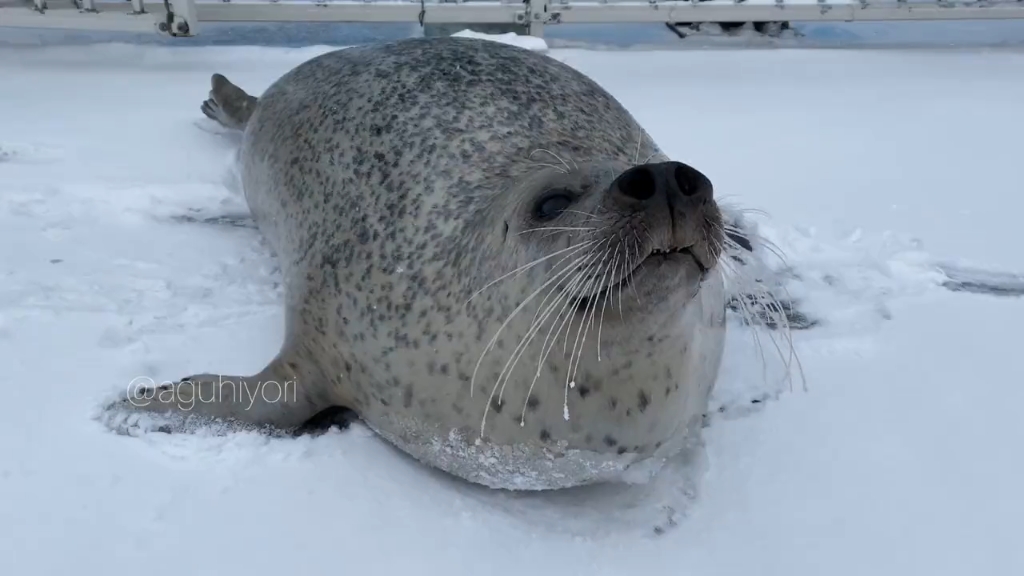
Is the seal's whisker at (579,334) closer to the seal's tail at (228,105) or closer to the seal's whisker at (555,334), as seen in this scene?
the seal's whisker at (555,334)

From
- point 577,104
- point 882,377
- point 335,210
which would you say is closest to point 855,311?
point 882,377

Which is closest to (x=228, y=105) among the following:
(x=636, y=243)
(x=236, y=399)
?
(x=236, y=399)

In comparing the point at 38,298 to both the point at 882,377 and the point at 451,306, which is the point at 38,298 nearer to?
the point at 451,306

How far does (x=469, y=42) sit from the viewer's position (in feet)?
10.2

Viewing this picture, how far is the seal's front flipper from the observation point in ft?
7.29

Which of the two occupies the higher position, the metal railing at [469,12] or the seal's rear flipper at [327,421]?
the metal railing at [469,12]

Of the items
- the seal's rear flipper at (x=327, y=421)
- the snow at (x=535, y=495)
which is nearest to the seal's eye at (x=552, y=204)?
the snow at (x=535, y=495)

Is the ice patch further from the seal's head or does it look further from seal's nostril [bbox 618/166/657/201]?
seal's nostril [bbox 618/166/657/201]

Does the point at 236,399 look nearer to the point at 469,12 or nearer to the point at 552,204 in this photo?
the point at 552,204

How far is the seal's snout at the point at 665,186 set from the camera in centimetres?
149

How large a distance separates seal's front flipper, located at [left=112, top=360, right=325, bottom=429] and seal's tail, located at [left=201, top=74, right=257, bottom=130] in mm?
1858

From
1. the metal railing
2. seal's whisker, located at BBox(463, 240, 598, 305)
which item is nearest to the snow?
seal's whisker, located at BBox(463, 240, 598, 305)

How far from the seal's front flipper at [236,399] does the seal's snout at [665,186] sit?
113 centimetres

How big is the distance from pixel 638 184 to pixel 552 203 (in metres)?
0.36
